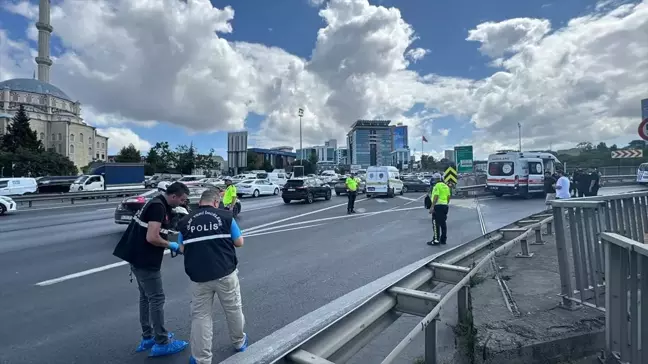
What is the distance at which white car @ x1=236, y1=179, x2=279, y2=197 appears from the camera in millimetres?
31062

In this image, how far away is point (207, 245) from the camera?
140 inches

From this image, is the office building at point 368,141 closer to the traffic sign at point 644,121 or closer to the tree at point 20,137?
the tree at point 20,137

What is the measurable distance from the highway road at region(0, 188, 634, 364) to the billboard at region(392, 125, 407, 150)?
135077 millimetres

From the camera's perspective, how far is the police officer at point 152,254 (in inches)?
154

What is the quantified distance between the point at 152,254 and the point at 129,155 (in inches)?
3840

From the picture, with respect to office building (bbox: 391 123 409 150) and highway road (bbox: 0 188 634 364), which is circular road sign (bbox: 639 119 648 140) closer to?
highway road (bbox: 0 188 634 364)

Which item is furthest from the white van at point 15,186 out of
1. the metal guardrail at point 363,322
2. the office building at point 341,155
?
the office building at point 341,155

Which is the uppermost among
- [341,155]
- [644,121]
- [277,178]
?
[341,155]

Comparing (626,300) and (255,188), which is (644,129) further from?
(255,188)

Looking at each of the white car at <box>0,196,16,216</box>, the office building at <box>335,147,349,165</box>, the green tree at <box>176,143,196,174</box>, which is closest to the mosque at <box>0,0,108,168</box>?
the green tree at <box>176,143,196,174</box>

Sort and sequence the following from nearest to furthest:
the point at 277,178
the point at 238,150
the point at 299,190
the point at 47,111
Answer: the point at 299,190
the point at 238,150
the point at 277,178
the point at 47,111

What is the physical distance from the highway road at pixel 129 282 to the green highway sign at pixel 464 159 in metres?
13.2

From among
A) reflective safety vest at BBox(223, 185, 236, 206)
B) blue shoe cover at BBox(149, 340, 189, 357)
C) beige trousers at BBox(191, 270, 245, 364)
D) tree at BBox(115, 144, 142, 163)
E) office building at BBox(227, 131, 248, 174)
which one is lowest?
blue shoe cover at BBox(149, 340, 189, 357)

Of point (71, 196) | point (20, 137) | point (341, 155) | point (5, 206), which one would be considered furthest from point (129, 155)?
point (341, 155)
